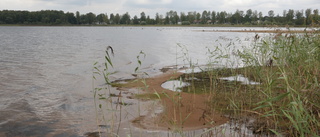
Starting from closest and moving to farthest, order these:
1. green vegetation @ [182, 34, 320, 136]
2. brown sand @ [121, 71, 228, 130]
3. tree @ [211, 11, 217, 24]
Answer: green vegetation @ [182, 34, 320, 136], brown sand @ [121, 71, 228, 130], tree @ [211, 11, 217, 24]

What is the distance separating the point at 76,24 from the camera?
7500 inches

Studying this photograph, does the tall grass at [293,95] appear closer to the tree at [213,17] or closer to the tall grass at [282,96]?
the tall grass at [282,96]

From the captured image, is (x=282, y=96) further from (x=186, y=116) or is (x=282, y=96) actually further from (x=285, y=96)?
(x=186, y=116)

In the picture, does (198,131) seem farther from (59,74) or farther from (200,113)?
(59,74)

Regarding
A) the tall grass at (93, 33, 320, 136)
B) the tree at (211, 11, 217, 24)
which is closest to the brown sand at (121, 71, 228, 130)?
the tall grass at (93, 33, 320, 136)

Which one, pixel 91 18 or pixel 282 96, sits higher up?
pixel 91 18

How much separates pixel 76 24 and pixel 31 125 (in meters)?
196

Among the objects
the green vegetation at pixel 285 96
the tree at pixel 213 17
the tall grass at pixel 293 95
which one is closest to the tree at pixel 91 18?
the tree at pixel 213 17

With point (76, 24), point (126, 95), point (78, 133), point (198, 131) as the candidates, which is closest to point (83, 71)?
point (126, 95)

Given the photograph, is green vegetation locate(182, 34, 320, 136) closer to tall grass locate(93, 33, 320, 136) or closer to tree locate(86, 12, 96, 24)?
tall grass locate(93, 33, 320, 136)

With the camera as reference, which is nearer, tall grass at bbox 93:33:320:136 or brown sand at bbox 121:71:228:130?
tall grass at bbox 93:33:320:136

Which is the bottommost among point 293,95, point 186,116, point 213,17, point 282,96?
point 186,116

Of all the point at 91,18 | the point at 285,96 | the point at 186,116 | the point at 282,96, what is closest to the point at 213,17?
the point at 91,18

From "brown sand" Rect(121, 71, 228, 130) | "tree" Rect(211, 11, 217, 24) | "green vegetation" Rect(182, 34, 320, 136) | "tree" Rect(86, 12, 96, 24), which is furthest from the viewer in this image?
"tree" Rect(86, 12, 96, 24)
